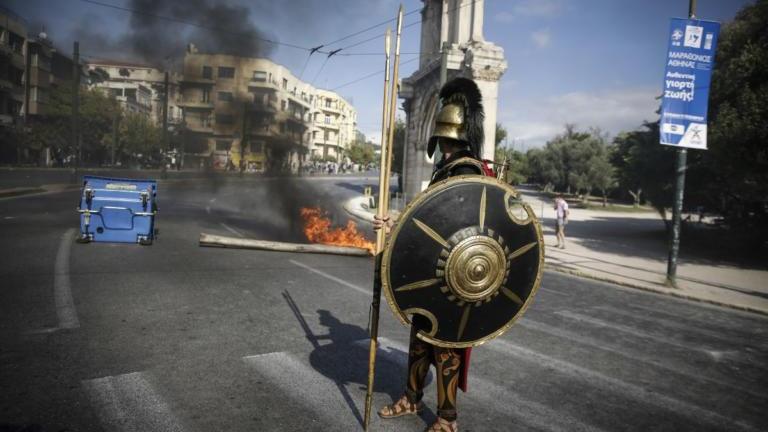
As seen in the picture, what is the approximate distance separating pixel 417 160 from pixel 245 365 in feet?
84.8

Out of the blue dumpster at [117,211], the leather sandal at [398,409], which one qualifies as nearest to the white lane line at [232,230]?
the blue dumpster at [117,211]

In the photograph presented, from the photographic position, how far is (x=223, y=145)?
1706 centimetres

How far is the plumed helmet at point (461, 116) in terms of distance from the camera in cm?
324

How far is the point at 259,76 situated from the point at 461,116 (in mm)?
14530

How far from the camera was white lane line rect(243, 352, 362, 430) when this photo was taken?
11.3 feet

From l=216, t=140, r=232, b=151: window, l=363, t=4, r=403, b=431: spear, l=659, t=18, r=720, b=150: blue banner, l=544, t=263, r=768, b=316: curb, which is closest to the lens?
l=363, t=4, r=403, b=431: spear

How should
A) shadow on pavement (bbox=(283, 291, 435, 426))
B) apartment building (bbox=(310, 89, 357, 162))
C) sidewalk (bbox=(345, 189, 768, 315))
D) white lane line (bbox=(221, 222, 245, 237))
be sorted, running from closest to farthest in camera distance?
shadow on pavement (bbox=(283, 291, 435, 426)) < sidewalk (bbox=(345, 189, 768, 315)) < white lane line (bbox=(221, 222, 245, 237)) < apartment building (bbox=(310, 89, 357, 162))

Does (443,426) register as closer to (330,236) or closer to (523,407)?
(523,407)

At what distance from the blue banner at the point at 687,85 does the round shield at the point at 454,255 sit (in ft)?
29.0

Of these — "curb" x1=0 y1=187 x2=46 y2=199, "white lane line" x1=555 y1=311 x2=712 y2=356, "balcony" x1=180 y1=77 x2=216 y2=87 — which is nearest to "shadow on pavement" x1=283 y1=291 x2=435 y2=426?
"white lane line" x1=555 y1=311 x2=712 y2=356

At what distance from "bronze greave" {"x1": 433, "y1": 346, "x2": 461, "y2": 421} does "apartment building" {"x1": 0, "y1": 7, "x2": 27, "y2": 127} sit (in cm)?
4903

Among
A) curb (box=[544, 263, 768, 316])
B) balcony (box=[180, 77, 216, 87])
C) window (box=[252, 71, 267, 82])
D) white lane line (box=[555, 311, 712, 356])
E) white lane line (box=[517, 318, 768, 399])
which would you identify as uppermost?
window (box=[252, 71, 267, 82])

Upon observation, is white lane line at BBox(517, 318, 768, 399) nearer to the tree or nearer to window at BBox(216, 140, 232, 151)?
window at BBox(216, 140, 232, 151)

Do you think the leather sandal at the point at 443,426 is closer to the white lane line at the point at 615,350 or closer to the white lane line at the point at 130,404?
the white lane line at the point at 130,404
